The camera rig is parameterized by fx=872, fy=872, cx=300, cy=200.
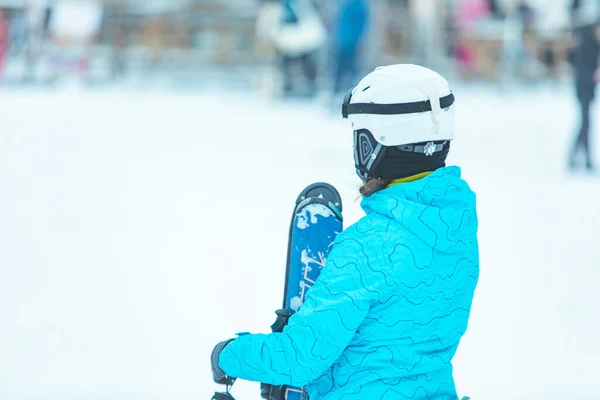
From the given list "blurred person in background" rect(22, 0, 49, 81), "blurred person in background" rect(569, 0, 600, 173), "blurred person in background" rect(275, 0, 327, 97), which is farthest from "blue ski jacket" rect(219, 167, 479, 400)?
"blurred person in background" rect(22, 0, 49, 81)

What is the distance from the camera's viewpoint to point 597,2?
26.2ft

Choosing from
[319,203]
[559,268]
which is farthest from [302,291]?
[559,268]

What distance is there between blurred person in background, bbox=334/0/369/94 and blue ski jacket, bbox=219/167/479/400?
9.94 metres

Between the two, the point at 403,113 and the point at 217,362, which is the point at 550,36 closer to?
the point at 403,113

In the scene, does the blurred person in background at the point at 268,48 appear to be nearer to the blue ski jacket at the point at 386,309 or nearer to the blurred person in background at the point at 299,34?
the blurred person in background at the point at 299,34

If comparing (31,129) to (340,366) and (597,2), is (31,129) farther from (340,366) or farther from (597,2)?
(340,366)

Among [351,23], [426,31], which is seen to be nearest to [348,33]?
[351,23]

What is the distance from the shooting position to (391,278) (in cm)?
178

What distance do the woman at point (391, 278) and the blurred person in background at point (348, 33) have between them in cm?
988

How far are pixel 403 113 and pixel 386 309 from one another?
424 mm

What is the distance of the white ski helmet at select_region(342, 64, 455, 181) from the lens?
6.22ft

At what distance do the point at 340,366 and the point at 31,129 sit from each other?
8.54 m

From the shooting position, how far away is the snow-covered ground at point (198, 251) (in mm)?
3676

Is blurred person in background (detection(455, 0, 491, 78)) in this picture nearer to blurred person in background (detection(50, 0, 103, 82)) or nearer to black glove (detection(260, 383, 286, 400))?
blurred person in background (detection(50, 0, 103, 82))
